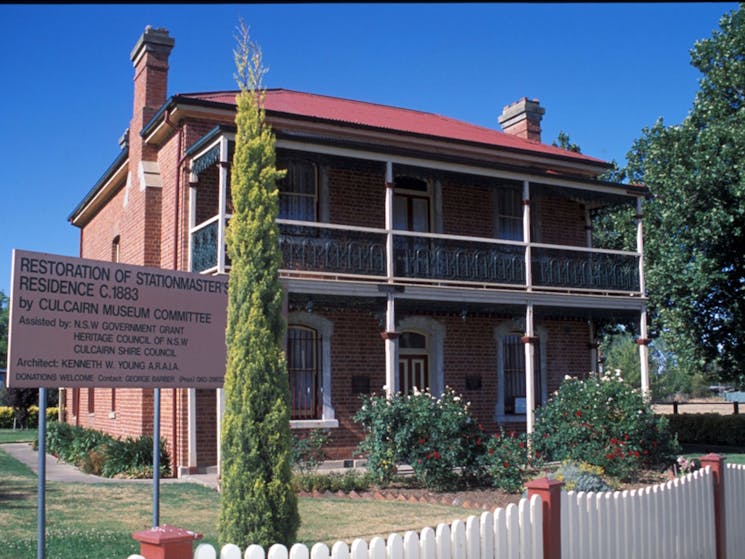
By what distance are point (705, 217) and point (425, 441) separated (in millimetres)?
11497

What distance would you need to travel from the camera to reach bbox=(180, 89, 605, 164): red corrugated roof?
18.3 metres

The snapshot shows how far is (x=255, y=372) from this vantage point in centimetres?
643

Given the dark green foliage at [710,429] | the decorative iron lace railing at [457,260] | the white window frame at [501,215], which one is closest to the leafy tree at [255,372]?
the decorative iron lace railing at [457,260]

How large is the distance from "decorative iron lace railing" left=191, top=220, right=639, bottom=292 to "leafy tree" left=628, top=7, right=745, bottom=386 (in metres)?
3.52

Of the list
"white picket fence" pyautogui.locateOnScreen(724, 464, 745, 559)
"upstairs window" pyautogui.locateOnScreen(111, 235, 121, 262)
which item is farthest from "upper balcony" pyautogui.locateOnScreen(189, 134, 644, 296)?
"white picket fence" pyautogui.locateOnScreen(724, 464, 745, 559)

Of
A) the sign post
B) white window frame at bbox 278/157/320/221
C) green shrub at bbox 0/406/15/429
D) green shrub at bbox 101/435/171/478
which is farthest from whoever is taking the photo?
green shrub at bbox 0/406/15/429

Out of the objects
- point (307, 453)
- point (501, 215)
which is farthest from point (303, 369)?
point (501, 215)

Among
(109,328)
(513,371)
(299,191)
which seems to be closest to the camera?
(109,328)

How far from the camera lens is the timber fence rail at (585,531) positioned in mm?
4824

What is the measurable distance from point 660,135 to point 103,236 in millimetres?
15205

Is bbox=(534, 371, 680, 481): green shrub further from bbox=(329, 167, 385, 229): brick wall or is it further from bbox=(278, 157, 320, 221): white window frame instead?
bbox=(278, 157, 320, 221): white window frame

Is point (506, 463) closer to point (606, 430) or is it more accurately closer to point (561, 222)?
point (606, 430)

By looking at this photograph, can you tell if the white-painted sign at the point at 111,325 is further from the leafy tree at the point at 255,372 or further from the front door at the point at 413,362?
the front door at the point at 413,362

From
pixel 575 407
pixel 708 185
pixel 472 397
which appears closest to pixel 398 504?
pixel 575 407
